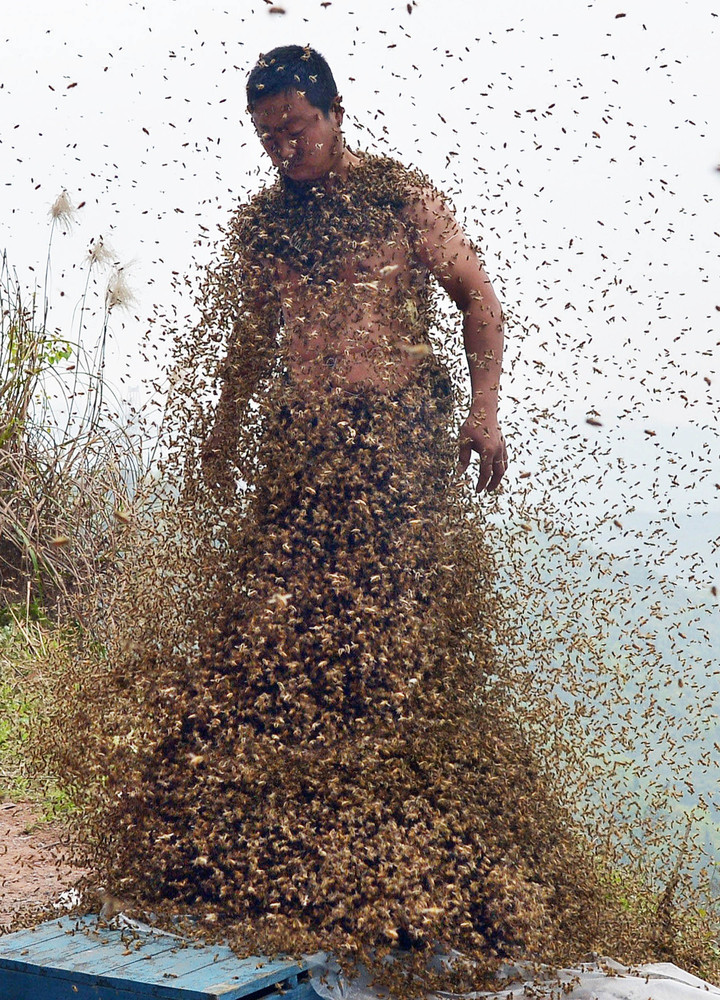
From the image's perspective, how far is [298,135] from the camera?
250 centimetres

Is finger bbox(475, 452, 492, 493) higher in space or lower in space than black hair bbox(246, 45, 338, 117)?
lower

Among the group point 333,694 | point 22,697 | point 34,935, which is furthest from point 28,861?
point 333,694

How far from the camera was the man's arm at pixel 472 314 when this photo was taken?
103 inches

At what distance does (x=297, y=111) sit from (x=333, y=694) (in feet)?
4.31

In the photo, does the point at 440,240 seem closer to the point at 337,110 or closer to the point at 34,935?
the point at 337,110

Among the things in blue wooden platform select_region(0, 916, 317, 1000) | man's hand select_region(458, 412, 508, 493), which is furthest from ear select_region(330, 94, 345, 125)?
blue wooden platform select_region(0, 916, 317, 1000)

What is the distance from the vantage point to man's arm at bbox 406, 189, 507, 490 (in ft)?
8.58

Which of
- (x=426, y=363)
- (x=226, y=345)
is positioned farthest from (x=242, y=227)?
(x=426, y=363)

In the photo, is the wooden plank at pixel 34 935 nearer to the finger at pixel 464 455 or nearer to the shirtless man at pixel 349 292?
the shirtless man at pixel 349 292

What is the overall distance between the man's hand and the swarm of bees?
0.16ft

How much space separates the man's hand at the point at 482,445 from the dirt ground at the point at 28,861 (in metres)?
1.53

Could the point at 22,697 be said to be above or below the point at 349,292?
below

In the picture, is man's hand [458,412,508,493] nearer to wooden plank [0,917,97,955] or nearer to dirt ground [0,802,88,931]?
wooden plank [0,917,97,955]

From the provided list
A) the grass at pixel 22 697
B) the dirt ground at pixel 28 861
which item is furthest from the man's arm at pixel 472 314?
the grass at pixel 22 697
